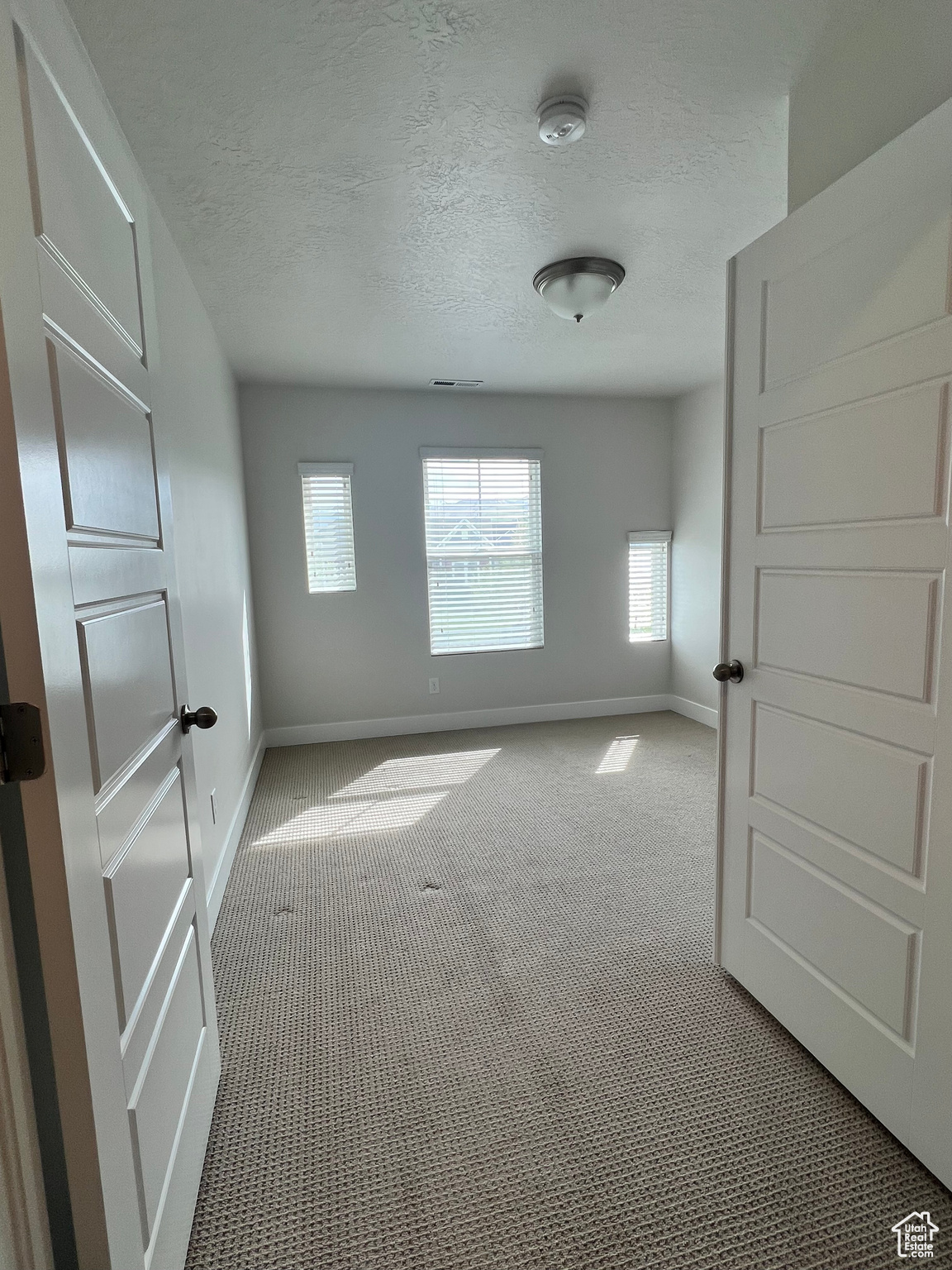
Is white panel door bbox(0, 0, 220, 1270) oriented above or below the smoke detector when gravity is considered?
below

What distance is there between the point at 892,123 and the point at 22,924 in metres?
2.21

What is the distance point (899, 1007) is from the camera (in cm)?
132

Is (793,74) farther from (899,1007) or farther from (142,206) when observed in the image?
(899,1007)

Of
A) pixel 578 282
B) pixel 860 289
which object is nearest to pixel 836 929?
pixel 860 289

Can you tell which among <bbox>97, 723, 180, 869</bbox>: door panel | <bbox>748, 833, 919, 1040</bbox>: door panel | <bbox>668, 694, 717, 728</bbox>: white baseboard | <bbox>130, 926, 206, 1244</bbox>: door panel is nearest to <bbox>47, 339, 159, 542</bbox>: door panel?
<bbox>97, 723, 180, 869</bbox>: door panel

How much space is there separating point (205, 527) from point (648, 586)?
3636 mm

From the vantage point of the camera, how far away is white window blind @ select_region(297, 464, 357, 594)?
14.4 feet

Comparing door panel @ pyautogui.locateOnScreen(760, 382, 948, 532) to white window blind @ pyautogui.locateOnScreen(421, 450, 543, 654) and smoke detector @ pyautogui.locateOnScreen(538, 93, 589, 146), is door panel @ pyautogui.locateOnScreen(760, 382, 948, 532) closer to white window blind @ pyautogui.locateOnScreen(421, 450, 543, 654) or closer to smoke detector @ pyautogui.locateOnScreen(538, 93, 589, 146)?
smoke detector @ pyautogui.locateOnScreen(538, 93, 589, 146)

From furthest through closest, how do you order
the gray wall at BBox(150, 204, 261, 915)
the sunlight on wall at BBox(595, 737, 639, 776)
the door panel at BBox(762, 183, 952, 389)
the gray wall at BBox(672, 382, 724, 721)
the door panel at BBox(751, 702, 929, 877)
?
the gray wall at BBox(672, 382, 724, 721) → the sunlight on wall at BBox(595, 737, 639, 776) → the gray wall at BBox(150, 204, 261, 915) → the door panel at BBox(751, 702, 929, 877) → the door panel at BBox(762, 183, 952, 389)

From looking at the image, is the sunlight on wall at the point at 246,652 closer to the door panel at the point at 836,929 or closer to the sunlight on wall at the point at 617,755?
the sunlight on wall at the point at 617,755

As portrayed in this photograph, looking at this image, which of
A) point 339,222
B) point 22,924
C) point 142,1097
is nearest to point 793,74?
point 339,222

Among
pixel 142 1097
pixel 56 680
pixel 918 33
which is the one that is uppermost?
pixel 918 33

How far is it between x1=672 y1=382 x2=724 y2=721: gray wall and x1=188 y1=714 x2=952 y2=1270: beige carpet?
219 centimetres

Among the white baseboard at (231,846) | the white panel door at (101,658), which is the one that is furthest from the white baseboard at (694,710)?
the white panel door at (101,658)
